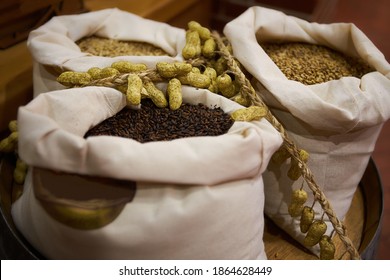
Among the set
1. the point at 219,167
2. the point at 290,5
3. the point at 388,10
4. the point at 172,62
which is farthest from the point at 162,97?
the point at 388,10

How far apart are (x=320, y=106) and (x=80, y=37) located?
655 mm

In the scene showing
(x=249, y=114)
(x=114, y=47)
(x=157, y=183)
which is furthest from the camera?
(x=114, y=47)

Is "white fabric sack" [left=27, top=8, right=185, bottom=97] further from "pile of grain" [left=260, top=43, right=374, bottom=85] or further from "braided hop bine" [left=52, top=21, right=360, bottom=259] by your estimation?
"pile of grain" [left=260, top=43, right=374, bottom=85]

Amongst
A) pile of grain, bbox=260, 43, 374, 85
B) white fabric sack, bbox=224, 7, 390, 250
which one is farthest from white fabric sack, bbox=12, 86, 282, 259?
pile of grain, bbox=260, 43, 374, 85

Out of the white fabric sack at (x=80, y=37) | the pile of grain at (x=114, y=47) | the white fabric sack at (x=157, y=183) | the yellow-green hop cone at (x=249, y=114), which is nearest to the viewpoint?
the white fabric sack at (x=157, y=183)

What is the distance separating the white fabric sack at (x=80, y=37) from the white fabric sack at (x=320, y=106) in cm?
19

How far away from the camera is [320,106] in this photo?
881mm

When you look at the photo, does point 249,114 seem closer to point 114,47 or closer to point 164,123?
point 164,123

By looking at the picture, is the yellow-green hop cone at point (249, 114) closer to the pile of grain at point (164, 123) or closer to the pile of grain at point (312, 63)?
the pile of grain at point (164, 123)

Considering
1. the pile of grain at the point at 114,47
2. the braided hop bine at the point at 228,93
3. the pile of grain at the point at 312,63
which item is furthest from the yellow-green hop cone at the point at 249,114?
the pile of grain at the point at 114,47

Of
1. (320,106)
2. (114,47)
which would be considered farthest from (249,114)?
(114,47)

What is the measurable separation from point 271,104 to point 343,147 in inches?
7.1

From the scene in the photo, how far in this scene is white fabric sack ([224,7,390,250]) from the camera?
0.90 m

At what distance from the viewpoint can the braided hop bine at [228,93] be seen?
2.93ft
